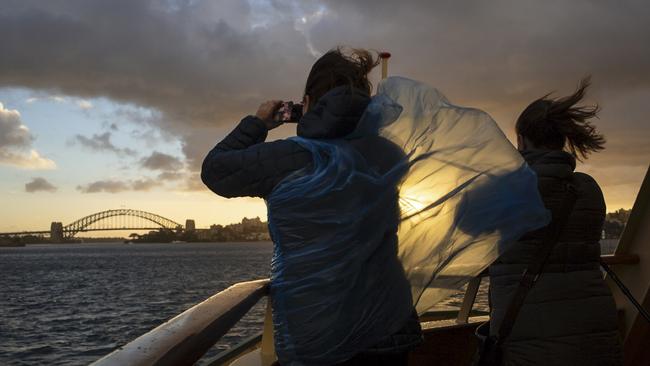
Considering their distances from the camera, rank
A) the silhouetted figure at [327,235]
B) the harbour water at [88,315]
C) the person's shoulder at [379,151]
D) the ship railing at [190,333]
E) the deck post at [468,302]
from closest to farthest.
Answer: the ship railing at [190,333] < the silhouetted figure at [327,235] < the person's shoulder at [379,151] < the deck post at [468,302] < the harbour water at [88,315]

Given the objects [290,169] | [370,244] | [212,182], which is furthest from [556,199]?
[212,182]

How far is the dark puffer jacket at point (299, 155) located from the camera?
156 centimetres

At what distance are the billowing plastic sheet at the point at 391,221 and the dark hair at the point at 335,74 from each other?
72 millimetres

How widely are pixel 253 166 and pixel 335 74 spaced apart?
0.36 metres

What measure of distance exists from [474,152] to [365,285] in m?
0.48

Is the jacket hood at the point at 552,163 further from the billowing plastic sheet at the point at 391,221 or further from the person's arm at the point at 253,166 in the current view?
the person's arm at the point at 253,166

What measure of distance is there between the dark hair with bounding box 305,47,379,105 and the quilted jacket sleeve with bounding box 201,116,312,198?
225 millimetres

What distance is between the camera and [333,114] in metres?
1.59

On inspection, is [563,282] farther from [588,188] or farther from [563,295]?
[588,188]

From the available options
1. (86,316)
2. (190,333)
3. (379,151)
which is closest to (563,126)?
(379,151)

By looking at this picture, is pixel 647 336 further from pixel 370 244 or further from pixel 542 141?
pixel 370 244

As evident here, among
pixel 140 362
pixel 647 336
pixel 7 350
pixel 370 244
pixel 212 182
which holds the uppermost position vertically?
pixel 212 182

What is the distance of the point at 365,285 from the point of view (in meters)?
1.55

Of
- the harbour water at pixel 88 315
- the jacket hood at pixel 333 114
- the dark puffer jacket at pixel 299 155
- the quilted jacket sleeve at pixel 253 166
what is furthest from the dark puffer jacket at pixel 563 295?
the harbour water at pixel 88 315
